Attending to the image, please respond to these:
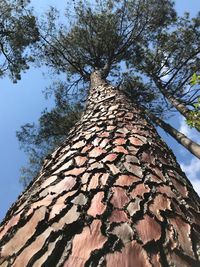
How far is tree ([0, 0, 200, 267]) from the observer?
1342 mm

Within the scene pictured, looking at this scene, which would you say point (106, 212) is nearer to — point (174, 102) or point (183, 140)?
point (183, 140)

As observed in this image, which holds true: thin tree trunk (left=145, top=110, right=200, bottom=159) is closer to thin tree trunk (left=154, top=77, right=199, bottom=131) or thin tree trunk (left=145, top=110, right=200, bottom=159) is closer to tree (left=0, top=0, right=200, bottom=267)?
thin tree trunk (left=154, top=77, right=199, bottom=131)

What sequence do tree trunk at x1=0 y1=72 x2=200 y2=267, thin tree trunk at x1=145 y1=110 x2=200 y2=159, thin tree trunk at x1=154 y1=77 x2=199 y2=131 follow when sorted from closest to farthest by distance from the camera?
1. tree trunk at x1=0 y1=72 x2=200 y2=267
2. thin tree trunk at x1=145 y1=110 x2=200 y2=159
3. thin tree trunk at x1=154 y1=77 x2=199 y2=131

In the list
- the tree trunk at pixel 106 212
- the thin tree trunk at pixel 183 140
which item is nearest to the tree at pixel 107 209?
the tree trunk at pixel 106 212

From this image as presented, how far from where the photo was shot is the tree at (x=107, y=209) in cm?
134

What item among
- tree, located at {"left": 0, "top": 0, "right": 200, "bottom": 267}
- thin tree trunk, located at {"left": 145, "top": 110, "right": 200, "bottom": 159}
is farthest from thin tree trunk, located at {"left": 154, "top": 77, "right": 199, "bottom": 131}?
tree, located at {"left": 0, "top": 0, "right": 200, "bottom": 267}

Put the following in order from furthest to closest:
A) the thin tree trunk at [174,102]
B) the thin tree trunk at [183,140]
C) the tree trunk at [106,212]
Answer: the thin tree trunk at [174,102] → the thin tree trunk at [183,140] → the tree trunk at [106,212]

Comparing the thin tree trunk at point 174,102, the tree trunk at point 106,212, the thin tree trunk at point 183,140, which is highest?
the thin tree trunk at point 174,102

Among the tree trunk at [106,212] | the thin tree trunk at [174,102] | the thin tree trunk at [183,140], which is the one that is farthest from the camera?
the thin tree trunk at [174,102]

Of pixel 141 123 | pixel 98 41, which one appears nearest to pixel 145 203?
pixel 141 123

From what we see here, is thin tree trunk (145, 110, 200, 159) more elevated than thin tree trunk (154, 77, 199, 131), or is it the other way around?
thin tree trunk (154, 77, 199, 131)

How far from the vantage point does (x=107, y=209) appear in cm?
157

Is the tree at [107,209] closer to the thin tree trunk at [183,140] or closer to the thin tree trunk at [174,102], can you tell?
the thin tree trunk at [183,140]

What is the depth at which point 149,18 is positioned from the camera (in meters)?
13.0
